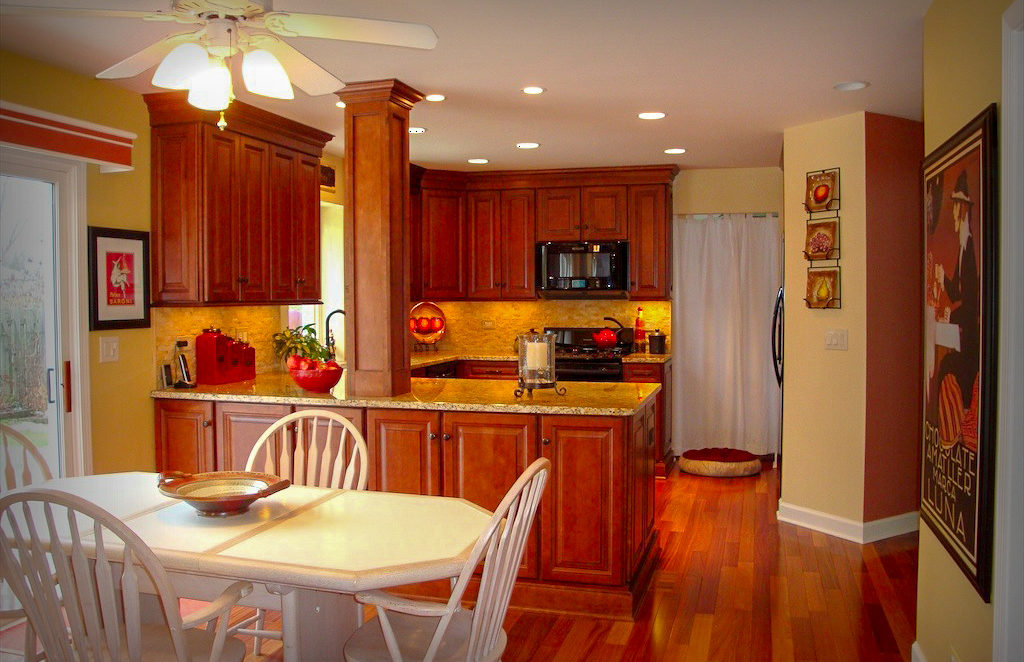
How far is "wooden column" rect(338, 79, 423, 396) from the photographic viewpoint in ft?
12.9

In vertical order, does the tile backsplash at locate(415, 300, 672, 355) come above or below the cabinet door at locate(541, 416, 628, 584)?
above

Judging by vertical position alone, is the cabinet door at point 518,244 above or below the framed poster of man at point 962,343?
above

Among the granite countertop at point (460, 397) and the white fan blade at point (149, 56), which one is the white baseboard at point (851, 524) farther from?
the white fan blade at point (149, 56)

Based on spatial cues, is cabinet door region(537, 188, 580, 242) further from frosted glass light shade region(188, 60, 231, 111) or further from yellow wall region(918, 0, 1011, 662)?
frosted glass light shade region(188, 60, 231, 111)

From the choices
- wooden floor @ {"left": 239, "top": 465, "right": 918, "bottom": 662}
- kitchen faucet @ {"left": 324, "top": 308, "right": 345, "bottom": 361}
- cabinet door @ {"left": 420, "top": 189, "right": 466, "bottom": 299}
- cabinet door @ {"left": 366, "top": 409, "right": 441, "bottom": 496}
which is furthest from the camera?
cabinet door @ {"left": 420, "top": 189, "right": 466, "bottom": 299}

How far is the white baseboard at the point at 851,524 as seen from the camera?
4.65 metres

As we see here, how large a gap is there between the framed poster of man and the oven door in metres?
3.35

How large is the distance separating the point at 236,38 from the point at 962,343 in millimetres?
2180

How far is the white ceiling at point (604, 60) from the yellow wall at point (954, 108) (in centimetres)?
25

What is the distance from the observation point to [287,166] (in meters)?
4.80

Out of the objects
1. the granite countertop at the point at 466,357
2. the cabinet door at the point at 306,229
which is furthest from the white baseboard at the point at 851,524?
the cabinet door at the point at 306,229

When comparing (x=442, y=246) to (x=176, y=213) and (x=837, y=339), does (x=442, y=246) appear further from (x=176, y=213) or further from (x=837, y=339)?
(x=837, y=339)

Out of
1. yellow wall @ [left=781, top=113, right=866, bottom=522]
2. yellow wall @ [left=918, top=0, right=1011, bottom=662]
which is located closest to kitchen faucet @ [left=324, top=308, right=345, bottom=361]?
yellow wall @ [left=781, top=113, right=866, bottom=522]

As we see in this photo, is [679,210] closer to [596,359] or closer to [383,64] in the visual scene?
[596,359]
